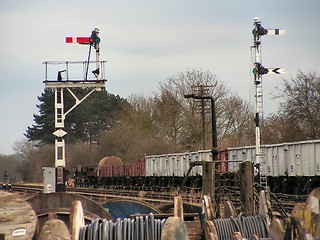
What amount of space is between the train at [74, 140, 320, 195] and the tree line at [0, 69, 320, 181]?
4.84 meters

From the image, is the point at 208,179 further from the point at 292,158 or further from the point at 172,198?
the point at 292,158

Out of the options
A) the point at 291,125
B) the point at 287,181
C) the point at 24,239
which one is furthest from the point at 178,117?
the point at 24,239

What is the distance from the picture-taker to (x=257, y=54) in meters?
20.8

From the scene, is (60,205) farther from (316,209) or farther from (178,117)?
(178,117)

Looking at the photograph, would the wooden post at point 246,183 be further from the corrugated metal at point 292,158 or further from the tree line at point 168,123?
the tree line at point 168,123

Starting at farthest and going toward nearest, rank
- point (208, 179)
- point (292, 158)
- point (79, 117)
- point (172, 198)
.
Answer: point (79, 117)
point (292, 158)
point (172, 198)
point (208, 179)

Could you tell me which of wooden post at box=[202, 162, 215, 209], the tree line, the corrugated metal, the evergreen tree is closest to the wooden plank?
wooden post at box=[202, 162, 215, 209]

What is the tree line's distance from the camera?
154ft

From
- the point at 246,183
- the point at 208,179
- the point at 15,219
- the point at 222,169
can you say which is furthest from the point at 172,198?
the point at 15,219

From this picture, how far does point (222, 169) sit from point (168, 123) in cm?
2939

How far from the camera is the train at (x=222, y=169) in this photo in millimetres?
27156

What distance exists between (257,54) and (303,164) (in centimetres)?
827

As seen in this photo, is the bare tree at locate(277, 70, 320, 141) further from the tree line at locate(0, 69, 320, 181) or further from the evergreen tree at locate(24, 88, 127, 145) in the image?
the evergreen tree at locate(24, 88, 127, 145)

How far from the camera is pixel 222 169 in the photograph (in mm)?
33406
